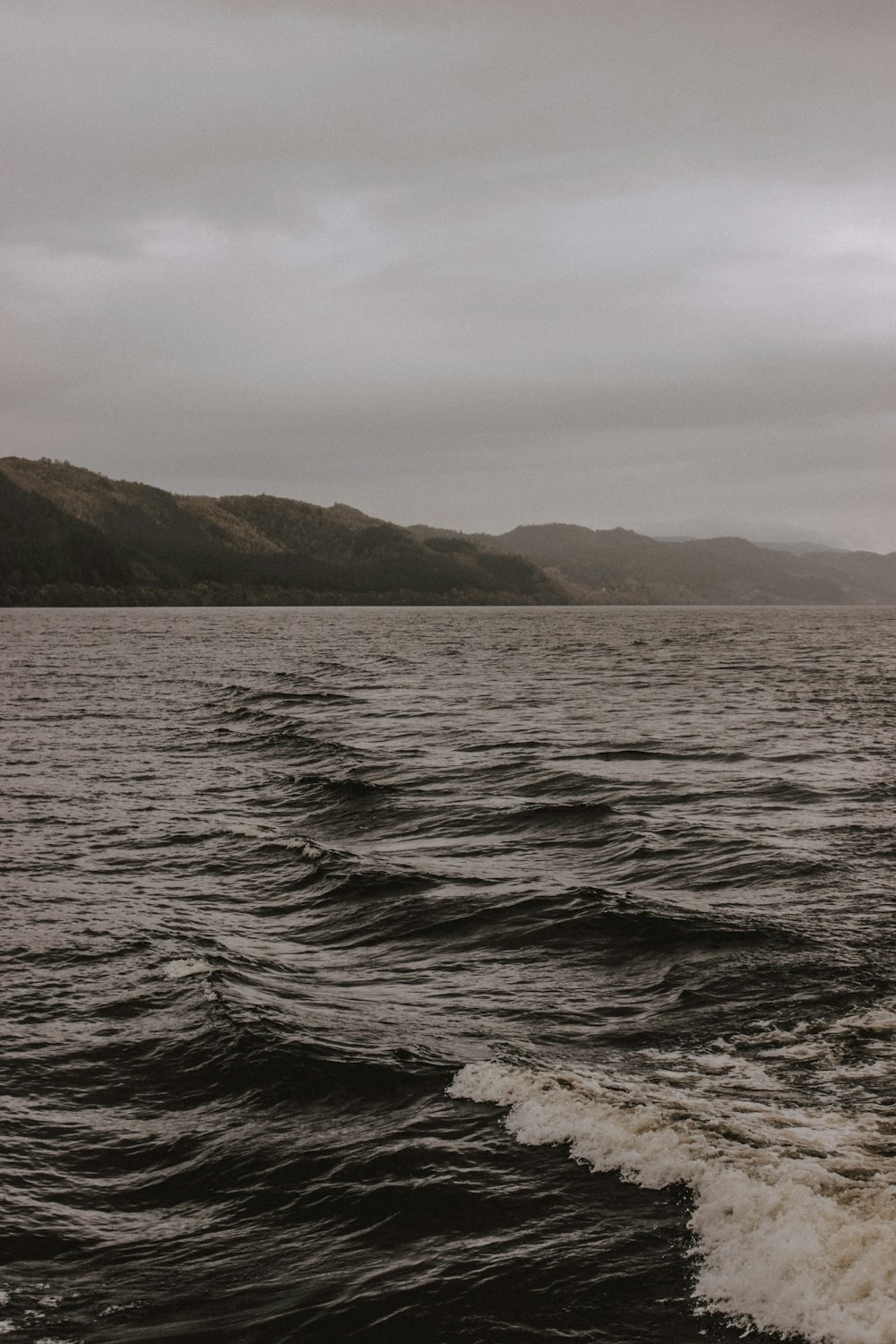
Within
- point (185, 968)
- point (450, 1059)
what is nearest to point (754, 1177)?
point (450, 1059)

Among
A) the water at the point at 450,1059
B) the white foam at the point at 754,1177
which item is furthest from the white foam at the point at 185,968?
the white foam at the point at 754,1177

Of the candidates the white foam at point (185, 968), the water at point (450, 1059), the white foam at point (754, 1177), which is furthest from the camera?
the white foam at point (185, 968)

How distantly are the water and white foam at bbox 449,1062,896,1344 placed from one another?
27 millimetres

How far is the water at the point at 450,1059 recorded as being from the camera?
22.4ft

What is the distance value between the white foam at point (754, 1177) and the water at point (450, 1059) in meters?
0.03

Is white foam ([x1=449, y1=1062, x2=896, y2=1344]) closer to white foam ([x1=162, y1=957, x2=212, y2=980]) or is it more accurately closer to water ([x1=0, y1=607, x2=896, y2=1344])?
water ([x1=0, y1=607, x2=896, y2=1344])

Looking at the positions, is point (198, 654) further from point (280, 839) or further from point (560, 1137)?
point (560, 1137)

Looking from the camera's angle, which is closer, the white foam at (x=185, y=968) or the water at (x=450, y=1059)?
the water at (x=450, y=1059)

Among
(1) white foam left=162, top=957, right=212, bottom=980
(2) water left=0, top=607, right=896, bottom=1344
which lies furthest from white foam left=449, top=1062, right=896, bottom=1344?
(1) white foam left=162, top=957, right=212, bottom=980

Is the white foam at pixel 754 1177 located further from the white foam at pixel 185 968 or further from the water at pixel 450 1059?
the white foam at pixel 185 968

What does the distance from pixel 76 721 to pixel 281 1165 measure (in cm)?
3708

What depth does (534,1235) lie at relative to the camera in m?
7.38

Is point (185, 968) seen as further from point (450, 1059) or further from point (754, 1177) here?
point (754, 1177)

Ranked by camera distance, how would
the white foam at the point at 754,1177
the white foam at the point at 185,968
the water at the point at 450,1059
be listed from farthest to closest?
the white foam at the point at 185,968
the water at the point at 450,1059
the white foam at the point at 754,1177
